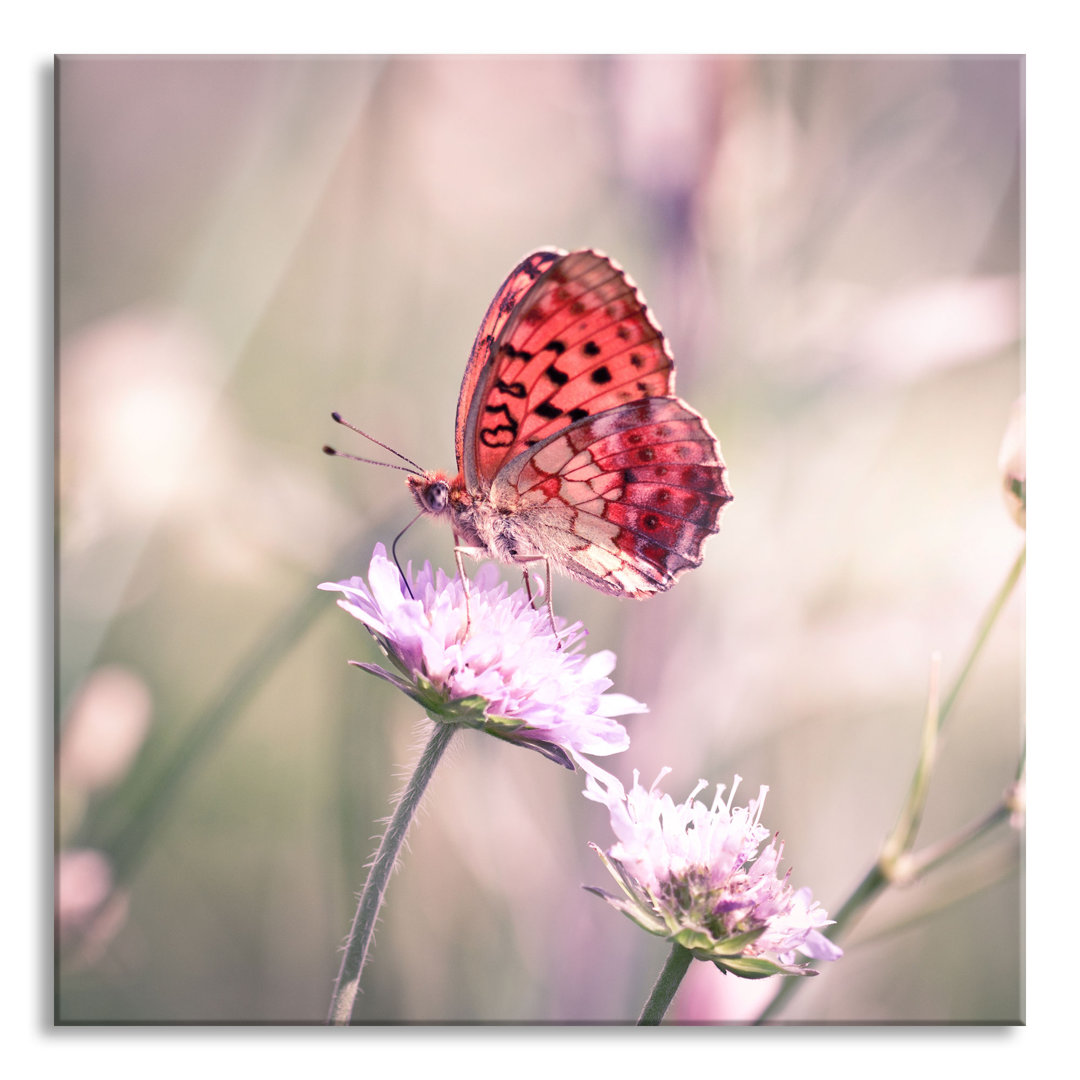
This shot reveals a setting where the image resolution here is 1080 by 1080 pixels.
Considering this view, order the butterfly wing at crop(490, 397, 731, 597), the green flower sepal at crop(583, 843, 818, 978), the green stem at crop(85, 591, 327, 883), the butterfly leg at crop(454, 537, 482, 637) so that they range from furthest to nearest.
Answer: the green stem at crop(85, 591, 327, 883) → the butterfly wing at crop(490, 397, 731, 597) → the butterfly leg at crop(454, 537, 482, 637) → the green flower sepal at crop(583, 843, 818, 978)

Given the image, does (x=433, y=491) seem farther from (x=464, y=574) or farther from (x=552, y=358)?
(x=552, y=358)

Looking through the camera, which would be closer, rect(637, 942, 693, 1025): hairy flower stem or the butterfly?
rect(637, 942, 693, 1025): hairy flower stem

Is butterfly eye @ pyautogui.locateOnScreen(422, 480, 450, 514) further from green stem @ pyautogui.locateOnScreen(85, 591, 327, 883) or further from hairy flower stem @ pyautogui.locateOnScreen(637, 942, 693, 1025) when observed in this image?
hairy flower stem @ pyautogui.locateOnScreen(637, 942, 693, 1025)

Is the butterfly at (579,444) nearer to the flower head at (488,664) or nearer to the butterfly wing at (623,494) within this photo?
the butterfly wing at (623,494)

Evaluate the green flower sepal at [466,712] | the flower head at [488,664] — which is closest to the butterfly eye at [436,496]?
the flower head at [488,664]

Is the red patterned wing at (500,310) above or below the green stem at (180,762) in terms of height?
above

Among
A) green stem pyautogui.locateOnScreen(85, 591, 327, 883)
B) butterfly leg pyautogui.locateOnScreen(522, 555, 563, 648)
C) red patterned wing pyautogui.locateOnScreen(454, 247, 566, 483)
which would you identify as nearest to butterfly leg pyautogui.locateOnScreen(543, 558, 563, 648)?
butterfly leg pyautogui.locateOnScreen(522, 555, 563, 648)
